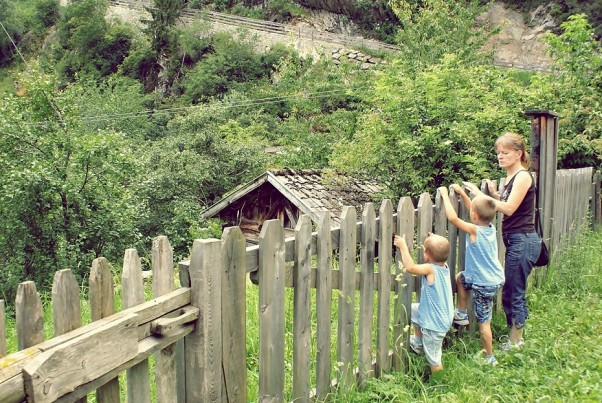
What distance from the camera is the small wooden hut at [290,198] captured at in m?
11.1

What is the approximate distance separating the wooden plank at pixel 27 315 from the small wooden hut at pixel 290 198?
7.64 meters

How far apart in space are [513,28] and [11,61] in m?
46.6

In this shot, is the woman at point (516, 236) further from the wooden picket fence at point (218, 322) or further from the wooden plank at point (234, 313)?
the wooden plank at point (234, 313)

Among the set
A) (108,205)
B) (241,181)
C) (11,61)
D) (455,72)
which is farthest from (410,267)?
(11,61)

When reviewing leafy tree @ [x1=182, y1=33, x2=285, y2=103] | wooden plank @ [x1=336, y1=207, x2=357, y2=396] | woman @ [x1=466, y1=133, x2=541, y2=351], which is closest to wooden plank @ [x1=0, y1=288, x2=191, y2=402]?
wooden plank @ [x1=336, y1=207, x2=357, y2=396]

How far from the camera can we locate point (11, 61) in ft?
159

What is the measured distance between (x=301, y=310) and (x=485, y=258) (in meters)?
1.65

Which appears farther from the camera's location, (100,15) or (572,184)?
(100,15)

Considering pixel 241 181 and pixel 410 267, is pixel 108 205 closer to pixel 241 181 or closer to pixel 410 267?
pixel 241 181

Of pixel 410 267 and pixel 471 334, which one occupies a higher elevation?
pixel 410 267

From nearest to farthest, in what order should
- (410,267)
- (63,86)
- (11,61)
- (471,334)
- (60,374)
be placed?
(60,374), (410,267), (471,334), (63,86), (11,61)

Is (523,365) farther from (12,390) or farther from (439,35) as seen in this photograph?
(439,35)

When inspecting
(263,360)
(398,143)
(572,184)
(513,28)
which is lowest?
(263,360)

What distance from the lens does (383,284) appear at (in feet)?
10.3
